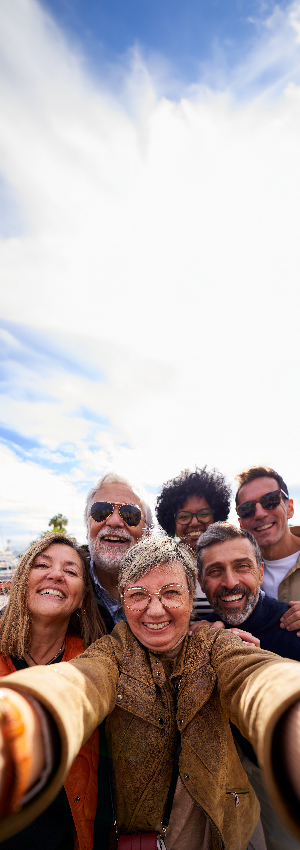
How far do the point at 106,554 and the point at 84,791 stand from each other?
6.15 ft

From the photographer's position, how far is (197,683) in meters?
2.03

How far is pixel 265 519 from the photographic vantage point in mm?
4395

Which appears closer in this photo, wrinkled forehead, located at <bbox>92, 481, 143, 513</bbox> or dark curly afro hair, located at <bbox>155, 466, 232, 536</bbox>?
wrinkled forehead, located at <bbox>92, 481, 143, 513</bbox>

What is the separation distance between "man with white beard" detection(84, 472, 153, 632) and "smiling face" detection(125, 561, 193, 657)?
4.77 feet

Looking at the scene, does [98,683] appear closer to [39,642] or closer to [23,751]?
[23,751]

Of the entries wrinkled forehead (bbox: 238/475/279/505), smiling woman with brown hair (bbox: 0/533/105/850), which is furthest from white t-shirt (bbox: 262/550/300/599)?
smiling woman with brown hair (bbox: 0/533/105/850)

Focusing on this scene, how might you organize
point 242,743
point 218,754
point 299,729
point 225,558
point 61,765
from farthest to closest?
1. point 225,558
2. point 242,743
3. point 218,754
4. point 61,765
5. point 299,729

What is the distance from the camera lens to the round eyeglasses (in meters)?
2.27

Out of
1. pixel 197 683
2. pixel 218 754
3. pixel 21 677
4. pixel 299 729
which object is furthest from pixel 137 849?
pixel 299 729

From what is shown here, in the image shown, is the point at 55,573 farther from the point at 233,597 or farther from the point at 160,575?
the point at 233,597

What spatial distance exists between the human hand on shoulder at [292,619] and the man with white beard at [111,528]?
165cm

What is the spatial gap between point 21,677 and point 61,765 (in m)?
0.29

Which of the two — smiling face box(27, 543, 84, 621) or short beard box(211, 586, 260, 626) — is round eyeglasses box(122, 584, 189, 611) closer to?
smiling face box(27, 543, 84, 621)

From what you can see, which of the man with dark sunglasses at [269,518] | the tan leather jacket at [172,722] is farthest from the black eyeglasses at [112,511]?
the tan leather jacket at [172,722]
